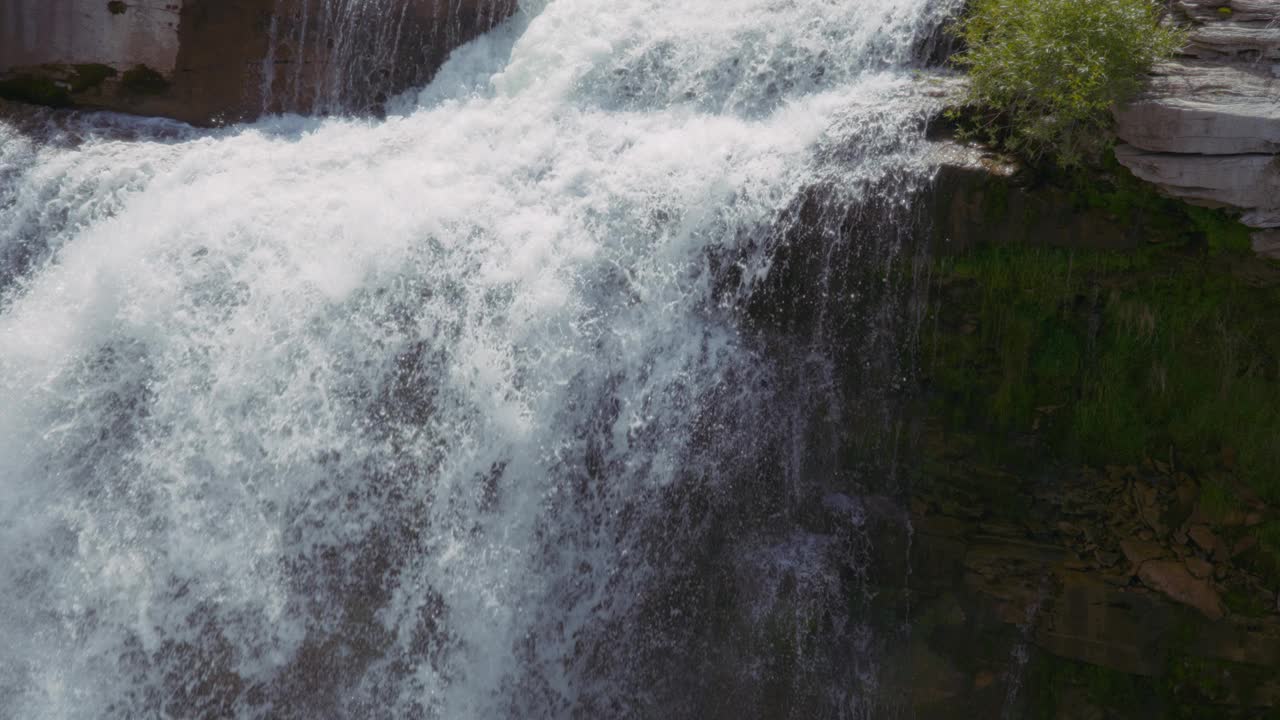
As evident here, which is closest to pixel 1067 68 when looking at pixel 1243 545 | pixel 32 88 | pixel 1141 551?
pixel 1141 551

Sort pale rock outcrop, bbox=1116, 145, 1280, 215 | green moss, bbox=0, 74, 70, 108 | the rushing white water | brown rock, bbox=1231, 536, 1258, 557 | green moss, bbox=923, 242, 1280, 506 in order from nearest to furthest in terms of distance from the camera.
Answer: pale rock outcrop, bbox=1116, 145, 1280, 215, green moss, bbox=923, 242, 1280, 506, brown rock, bbox=1231, 536, 1258, 557, the rushing white water, green moss, bbox=0, 74, 70, 108

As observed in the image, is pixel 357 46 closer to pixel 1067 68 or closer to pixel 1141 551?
pixel 1067 68

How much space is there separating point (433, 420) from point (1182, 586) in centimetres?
482

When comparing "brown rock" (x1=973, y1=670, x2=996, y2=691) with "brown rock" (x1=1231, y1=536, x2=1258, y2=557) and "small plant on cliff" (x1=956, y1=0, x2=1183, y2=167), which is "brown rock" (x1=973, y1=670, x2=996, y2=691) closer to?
"brown rock" (x1=1231, y1=536, x2=1258, y2=557)

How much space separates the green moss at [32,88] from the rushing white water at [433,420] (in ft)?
8.05

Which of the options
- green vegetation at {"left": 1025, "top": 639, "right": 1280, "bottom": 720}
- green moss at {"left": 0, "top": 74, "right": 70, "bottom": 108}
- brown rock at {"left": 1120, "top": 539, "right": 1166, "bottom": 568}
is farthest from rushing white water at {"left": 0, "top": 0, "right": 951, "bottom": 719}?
green moss at {"left": 0, "top": 74, "right": 70, "bottom": 108}

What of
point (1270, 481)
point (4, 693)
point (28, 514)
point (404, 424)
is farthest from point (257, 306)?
point (1270, 481)

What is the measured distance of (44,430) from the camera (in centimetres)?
726

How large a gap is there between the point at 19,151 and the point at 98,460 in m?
3.24

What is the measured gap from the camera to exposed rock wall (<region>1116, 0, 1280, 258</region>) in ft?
19.9

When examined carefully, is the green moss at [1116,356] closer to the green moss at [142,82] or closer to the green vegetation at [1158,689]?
the green vegetation at [1158,689]

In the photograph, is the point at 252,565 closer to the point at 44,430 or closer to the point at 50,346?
the point at 44,430

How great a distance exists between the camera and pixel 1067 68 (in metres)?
6.33

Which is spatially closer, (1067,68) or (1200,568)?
(1067,68)
